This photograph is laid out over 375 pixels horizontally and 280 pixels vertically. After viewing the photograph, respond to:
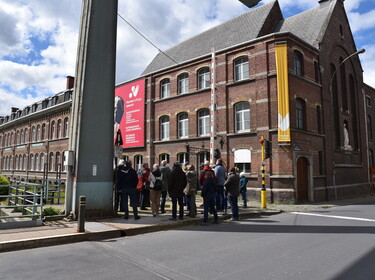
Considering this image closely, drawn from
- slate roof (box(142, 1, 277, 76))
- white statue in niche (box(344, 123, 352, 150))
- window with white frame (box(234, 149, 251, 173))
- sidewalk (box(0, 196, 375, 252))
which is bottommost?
sidewalk (box(0, 196, 375, 252))

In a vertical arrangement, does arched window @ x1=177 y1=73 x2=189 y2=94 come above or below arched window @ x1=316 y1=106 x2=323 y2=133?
above

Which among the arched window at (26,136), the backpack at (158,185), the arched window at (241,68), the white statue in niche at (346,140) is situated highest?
the arched window at (241,68)

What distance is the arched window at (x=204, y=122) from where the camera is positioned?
61.4 feet

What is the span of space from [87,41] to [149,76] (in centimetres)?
1398

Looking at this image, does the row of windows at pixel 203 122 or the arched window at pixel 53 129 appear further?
the arched window at pixel 53 129

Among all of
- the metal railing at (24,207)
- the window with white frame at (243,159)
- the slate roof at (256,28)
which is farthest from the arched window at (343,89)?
the metal railing at (24,207)

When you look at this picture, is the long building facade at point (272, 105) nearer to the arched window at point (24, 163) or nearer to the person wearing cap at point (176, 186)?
the person wearing cap at point (176, 186)

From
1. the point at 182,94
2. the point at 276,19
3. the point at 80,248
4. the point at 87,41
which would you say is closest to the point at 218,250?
the point at 80,248

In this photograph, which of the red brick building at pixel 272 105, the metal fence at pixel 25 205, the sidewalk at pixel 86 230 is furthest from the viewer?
the red brick building at pixel 272 105

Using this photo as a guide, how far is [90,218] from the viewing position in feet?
28.2

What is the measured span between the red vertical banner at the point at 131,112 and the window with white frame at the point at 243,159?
27.6 feet

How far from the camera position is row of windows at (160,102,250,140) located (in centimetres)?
1688

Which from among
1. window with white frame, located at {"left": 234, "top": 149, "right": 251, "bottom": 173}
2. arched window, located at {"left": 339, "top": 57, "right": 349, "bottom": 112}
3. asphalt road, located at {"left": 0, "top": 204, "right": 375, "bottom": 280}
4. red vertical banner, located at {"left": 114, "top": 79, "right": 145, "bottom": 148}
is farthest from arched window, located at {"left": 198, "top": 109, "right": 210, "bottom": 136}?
asphalt road, located at {"left": 0, "top": 204, "right": 375, "bottom": 280}

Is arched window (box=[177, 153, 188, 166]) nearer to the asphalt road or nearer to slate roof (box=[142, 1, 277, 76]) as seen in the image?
slate roof (box=[142, 1, 277, 76])
